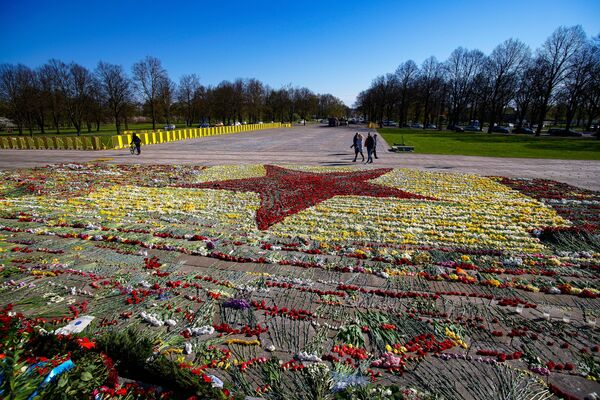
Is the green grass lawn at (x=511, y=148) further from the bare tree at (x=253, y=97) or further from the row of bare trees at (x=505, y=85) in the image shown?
the bare tree at (x=253, y=97)

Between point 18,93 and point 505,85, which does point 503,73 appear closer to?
point 505,85

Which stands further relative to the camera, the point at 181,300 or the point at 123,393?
the point at 181,300

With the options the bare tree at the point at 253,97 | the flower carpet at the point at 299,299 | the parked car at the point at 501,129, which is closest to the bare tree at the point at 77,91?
the bare tree at the point at 253,97

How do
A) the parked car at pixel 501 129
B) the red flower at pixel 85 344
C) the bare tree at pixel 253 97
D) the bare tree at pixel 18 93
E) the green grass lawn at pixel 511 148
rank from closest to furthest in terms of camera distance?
the red flower at pixel 85 344 < the green grass lawn at pixel 511 148 < the bare tree at pixel 18 93 < the parked car at pixel 501 129 < the bare tree at pixel 253 97

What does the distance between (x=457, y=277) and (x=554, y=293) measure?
5.11 ft

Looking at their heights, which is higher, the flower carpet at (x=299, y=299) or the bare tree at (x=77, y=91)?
the bare tree at (x=77, y=91)

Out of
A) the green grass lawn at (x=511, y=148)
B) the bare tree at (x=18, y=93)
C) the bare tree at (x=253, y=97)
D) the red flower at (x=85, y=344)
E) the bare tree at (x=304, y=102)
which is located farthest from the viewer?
the bare tree at (x=304, y=102)

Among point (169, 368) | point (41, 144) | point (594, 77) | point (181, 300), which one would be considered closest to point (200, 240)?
point (181, 300)

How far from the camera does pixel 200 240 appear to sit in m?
7.61

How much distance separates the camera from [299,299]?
202 inches

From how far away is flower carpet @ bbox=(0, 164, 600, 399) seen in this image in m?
3.38

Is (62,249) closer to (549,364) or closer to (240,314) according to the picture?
(240,314)

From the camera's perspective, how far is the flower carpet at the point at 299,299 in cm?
338

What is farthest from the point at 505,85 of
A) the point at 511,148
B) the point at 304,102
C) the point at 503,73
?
the point at 304,102
